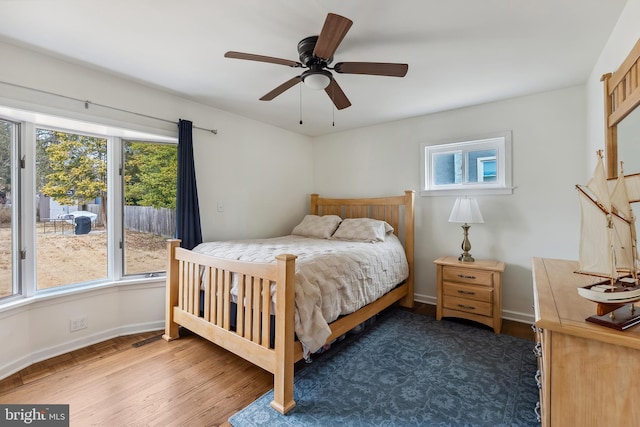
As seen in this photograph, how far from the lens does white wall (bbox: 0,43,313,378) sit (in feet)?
6.84

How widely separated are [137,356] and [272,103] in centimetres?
267

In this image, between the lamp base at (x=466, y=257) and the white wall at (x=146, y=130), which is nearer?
the white wall at (x=146, y=130)

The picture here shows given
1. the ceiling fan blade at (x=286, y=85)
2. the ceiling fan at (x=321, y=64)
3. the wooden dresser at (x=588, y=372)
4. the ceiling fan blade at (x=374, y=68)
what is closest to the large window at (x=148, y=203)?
the ceiling fan blade at (x=286, y=85)

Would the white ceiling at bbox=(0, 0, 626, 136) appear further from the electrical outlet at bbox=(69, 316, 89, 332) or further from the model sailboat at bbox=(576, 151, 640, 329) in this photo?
the electrical outlet at bbox=(69, 316, 89, 332)

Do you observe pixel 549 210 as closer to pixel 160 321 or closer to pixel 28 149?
pixel 160 321

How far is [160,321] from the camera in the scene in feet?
9.34

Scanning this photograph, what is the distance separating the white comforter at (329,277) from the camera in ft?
6.00

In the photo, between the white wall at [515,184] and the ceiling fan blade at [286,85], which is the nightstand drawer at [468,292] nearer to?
the white wall at [515,184]

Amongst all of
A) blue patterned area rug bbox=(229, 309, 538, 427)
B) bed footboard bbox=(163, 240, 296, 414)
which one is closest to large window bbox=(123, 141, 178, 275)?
bed footboard bbox=(163, 240, 296, 414)

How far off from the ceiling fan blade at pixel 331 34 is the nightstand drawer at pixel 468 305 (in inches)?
101

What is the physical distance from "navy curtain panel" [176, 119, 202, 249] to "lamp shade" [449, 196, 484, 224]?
2645 mm

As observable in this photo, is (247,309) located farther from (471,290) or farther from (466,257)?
(466,257)

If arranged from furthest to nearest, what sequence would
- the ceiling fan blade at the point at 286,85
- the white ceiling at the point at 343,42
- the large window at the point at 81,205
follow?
the large window at the point at 81,205 → the ceiling fan blade at the point at 286,85 → the white ceiling at the point at 343,42

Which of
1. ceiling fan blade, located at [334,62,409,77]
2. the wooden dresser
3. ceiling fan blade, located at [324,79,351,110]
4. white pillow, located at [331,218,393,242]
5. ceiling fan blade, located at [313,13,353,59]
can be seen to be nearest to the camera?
the wooden dresser
